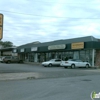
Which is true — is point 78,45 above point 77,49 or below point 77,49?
above

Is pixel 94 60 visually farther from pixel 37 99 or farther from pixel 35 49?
pixel 37 99

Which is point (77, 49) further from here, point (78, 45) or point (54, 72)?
point (54, 72)

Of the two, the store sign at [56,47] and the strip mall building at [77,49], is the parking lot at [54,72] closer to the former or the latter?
the strip mall building at [77,49]

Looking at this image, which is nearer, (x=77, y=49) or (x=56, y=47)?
(x=77, y=49)

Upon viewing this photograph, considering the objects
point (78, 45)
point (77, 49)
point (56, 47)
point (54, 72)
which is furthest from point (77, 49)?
point (54, 72)

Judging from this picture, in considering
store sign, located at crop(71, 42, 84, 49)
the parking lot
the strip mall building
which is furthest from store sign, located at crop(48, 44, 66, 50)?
the parking lot

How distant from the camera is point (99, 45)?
3644 cm

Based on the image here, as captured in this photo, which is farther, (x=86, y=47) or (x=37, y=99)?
(x=86, y=47)

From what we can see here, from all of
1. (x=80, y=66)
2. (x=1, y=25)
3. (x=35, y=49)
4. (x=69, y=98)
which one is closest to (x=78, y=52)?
(x=80, y=66)

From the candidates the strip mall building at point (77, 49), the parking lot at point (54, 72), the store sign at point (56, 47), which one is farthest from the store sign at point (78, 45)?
the parking lot at point (54, 72)

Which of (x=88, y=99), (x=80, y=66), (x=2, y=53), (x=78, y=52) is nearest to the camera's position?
(x=88, y=99)

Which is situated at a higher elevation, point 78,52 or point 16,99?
point 78,52

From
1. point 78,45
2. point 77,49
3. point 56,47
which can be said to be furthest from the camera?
point 56,47

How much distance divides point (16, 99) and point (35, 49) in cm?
4455
